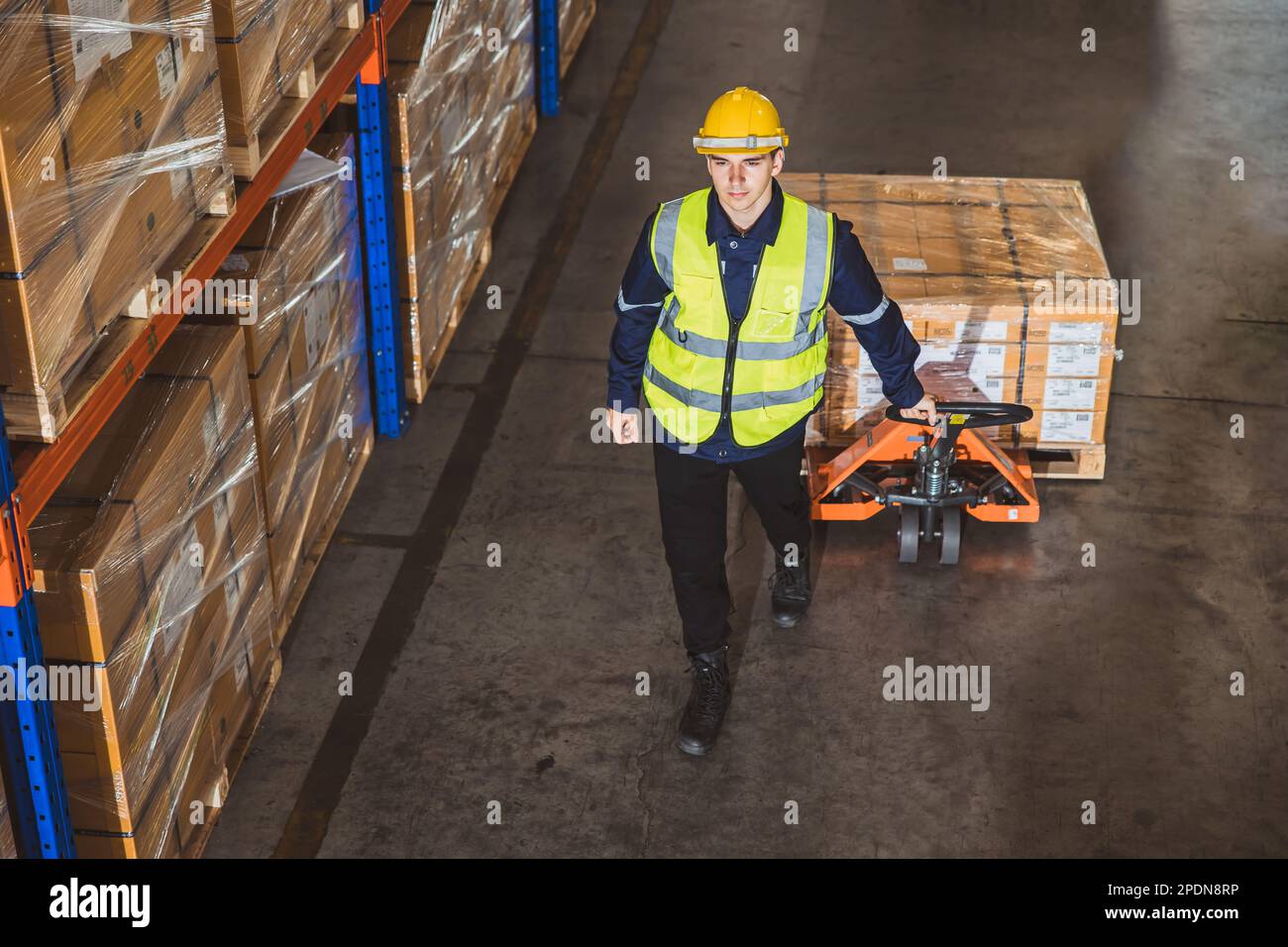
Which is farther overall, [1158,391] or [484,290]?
[484,290]

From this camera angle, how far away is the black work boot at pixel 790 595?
604 centimetres

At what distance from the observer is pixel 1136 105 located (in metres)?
10.2

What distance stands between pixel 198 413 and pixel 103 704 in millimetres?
933

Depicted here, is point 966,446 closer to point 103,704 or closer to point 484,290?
point 484,290

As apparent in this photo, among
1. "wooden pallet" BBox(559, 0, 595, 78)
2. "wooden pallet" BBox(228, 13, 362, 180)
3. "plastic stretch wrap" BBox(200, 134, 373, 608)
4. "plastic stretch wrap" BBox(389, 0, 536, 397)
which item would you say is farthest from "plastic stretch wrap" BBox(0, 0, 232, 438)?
"wooden pallet" BBox(559, 0, 595, 78)

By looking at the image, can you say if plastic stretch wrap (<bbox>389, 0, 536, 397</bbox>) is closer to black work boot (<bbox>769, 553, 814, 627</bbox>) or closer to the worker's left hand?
black work boot (<bbox>769, 553, 814, 627</bbox>)

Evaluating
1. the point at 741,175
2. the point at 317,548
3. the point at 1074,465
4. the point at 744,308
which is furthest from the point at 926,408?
the point at 317,548

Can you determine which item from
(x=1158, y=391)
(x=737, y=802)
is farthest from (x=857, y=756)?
(x=1158, y=391)

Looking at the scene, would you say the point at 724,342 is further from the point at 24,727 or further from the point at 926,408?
the point at 24,727

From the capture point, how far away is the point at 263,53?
5070mm

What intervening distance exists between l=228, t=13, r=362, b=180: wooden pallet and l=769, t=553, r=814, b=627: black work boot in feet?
7.68

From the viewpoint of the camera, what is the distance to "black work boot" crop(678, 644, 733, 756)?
550 cm

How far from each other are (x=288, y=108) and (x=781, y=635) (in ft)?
8.47
